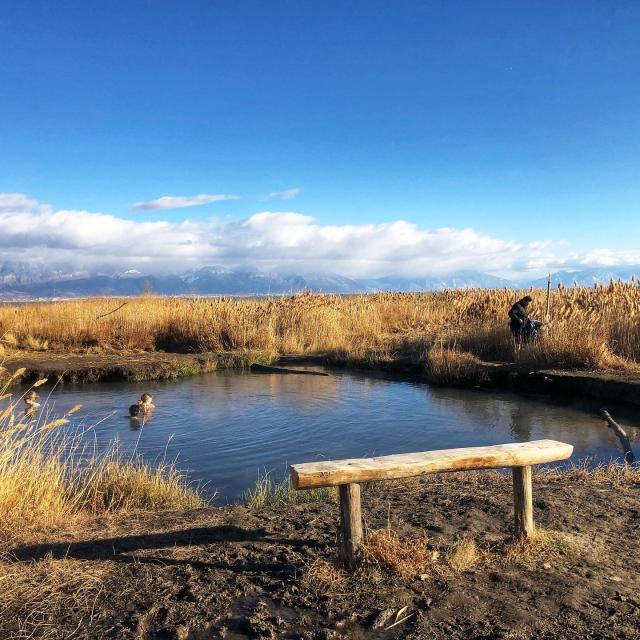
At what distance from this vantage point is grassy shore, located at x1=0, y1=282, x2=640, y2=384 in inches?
546

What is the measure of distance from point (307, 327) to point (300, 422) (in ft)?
28.6

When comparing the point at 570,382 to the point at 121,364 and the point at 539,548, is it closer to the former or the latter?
the point at 539,548

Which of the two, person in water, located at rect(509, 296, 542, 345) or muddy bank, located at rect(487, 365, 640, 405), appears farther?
person in water, located at rect(509, 296, 542, 345)

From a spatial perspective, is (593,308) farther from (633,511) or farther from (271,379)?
(633,511)

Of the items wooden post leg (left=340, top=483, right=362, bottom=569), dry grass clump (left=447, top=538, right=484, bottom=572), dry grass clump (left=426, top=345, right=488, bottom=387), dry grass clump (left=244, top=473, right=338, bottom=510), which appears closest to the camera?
wooden post leg (left=340, top=483, right=362, bottom=569)

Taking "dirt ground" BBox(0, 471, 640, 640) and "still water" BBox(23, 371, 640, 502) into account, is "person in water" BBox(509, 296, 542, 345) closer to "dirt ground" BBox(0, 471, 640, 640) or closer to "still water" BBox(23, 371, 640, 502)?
"still water" BBox(23, 371, 640, 502)

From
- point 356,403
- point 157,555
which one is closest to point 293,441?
point 356,403

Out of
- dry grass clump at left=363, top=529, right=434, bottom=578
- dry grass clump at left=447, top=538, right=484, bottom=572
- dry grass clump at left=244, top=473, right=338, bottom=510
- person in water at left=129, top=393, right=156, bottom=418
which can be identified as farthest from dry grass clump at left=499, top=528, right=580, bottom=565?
person in water at left=129, top=393, right=156, bottom=418

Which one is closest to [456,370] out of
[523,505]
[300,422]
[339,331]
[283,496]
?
[300,422]

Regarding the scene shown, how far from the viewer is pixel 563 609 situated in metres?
3.53

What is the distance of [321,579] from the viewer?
384 centimetres

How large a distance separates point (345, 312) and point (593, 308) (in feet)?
A: 26.4

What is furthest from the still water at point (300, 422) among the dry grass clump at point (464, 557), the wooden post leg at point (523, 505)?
the wooden post leg at point (523, 505)

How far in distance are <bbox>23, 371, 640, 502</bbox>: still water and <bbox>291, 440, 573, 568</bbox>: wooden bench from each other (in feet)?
9.85
